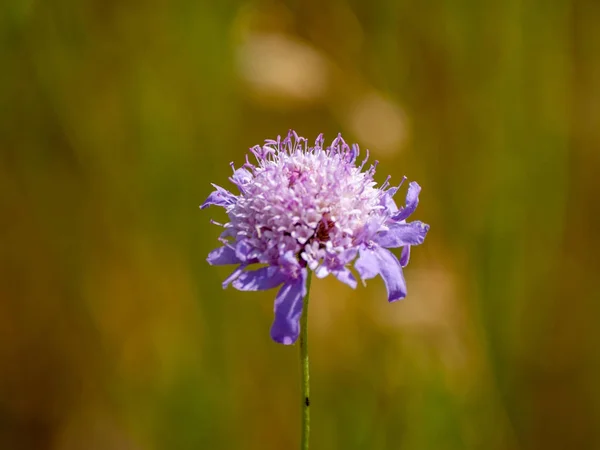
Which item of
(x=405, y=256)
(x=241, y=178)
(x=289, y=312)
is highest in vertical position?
(x=241, y=178)

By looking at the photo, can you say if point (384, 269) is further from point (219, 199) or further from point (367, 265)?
point (219, 199)

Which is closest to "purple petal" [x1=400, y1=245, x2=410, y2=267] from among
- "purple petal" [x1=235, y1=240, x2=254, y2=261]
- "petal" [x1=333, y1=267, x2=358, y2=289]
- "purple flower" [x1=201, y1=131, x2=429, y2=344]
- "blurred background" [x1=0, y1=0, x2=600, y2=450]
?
"purple flower" [x1=201, y1=131, x2=429, y2=344]

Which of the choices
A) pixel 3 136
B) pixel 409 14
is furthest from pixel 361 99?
pixel 3 136

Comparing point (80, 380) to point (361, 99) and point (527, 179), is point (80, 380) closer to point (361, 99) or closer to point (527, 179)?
point (361, 99)

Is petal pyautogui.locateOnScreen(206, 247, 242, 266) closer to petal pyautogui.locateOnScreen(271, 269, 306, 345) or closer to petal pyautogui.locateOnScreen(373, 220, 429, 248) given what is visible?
petal pyautogui.locateOnScreen(271, 269, 306, 345)

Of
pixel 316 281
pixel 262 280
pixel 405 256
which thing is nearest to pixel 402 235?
pixel 405 256

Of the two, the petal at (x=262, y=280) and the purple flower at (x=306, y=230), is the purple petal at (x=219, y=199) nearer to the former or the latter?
the purple flower at (x=306, y=230)

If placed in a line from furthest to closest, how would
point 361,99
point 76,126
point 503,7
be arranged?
point 503,7 → point 76,126 → point 361,99
